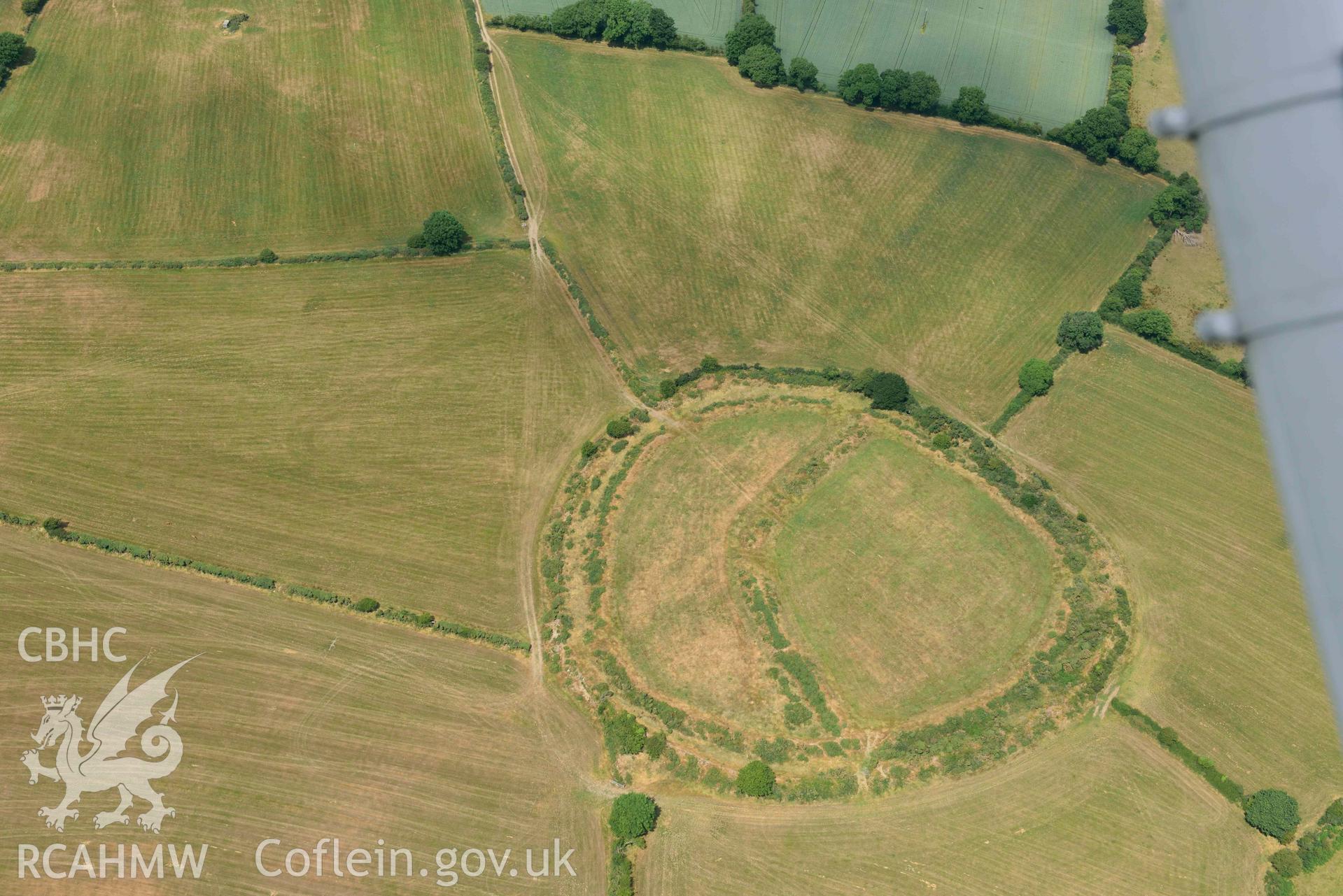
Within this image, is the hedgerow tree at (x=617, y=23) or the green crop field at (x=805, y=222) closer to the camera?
the green crop field at (x=805, y=222)

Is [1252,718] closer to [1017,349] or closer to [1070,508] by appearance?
[1070,508]

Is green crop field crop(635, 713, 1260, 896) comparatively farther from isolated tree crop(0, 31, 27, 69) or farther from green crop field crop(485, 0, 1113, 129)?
isolated tree crop(0, 31, 27, 69)

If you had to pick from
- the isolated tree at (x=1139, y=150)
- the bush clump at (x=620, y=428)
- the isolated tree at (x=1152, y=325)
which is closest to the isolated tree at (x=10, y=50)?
the bush clump at (x=620, y=428)

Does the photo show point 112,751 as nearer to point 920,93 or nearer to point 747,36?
point 747,36

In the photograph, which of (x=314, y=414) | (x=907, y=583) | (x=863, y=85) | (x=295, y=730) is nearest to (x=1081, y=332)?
(x=907, y=583)

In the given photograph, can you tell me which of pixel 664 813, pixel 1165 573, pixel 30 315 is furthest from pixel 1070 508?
pixel 30 315

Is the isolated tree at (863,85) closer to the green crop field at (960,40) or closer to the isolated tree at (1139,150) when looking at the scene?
the green crop field at (960,40)
